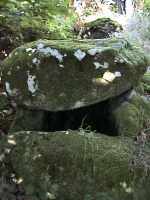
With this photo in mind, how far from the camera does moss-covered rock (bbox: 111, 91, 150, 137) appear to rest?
460cm

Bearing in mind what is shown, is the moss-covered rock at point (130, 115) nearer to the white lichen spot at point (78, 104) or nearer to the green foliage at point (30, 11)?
the white lichen spot at point (78, 104)

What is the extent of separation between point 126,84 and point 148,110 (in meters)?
0.65

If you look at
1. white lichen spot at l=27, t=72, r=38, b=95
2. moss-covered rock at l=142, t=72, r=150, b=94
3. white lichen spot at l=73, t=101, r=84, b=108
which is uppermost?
white lichen spot at l=27, t=72, r=38, b=95

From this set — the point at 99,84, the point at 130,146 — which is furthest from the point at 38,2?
the point at 130,146

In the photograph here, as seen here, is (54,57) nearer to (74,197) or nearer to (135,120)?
(135,120)

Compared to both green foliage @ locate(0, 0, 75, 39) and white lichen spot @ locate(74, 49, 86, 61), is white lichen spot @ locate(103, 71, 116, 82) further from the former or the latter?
green foliage @ locate(0, 0, 75, 39)

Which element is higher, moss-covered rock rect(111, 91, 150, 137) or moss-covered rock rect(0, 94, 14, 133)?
moss-covered rock rect(111, 91, 150, 137)

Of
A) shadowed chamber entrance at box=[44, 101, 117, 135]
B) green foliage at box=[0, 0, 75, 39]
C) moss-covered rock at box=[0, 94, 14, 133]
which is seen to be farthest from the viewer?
green foliage at box=[0, 0, 75, 39]

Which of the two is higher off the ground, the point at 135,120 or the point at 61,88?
the point at 61,88

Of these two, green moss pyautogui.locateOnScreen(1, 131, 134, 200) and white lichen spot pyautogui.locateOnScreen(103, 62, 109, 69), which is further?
white lichen spot pyautogui.locateOnScreen(103, 62, 109, 69)

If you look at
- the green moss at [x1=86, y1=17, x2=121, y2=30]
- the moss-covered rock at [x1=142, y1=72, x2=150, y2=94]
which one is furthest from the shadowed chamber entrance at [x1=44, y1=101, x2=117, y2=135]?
the green moss at [x1=86, y1=17, x2=121, y2=30]

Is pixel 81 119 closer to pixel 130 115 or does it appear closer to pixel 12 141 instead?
pixel 130 115

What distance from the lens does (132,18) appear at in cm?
1136

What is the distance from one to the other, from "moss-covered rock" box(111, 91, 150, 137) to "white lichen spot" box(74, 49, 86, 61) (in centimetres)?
70
